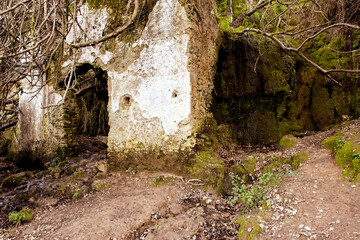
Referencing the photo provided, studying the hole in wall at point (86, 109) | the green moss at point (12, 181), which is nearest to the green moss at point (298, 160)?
the hole in wall at point (86, 109)

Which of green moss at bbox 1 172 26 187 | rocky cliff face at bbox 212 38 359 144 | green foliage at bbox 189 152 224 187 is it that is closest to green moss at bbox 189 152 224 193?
green foliage at bbox 189 152 224 187

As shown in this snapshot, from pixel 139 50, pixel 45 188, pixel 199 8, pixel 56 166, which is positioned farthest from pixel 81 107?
pixel 199 8

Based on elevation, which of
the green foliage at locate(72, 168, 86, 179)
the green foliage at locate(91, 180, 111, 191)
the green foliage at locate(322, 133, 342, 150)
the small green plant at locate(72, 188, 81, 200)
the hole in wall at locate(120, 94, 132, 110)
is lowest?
the small green plant at locate(72, 188, 81, 200)

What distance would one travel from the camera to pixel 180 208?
9.05 ft

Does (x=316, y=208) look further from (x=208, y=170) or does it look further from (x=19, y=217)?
(x=19, y=217)

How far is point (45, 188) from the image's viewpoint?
3.80 meters

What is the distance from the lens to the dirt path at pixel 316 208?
5.46ft

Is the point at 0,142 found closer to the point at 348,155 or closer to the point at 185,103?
the point at 185,103

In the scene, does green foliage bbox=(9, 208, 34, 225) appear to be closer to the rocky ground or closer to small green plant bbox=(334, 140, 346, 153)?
the rocky ground

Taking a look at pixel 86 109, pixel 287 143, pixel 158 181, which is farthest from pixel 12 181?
pixel 287 143

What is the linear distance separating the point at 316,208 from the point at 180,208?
1.56 meters

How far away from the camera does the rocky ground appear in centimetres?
185

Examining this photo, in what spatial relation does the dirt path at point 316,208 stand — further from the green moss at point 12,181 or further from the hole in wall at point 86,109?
the green moss at point 12,181

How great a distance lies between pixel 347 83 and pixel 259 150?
2407 millimetres
